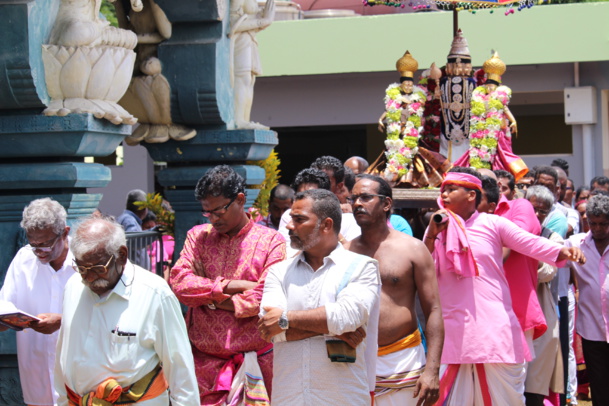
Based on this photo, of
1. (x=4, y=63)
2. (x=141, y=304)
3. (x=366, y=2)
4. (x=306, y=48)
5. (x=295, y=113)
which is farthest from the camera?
(x=295, y=113)

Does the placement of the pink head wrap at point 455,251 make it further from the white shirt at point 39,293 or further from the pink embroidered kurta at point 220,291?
the white shirt at point 39,293

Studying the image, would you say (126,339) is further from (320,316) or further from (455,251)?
(455,251)

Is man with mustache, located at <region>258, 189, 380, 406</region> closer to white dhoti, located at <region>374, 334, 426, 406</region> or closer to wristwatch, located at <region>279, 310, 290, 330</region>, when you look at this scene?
wristwatch, located at <region>279, 310, 290, 330</region>

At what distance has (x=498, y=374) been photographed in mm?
6141

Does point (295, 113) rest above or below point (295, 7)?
below

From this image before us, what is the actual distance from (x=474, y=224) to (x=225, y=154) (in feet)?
9.23

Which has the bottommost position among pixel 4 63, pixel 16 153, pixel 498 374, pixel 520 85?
pixel 498 374

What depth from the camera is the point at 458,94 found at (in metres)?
11.7

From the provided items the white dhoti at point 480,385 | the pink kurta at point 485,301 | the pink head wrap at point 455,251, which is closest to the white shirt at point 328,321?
the pink head wrap at point 455,251

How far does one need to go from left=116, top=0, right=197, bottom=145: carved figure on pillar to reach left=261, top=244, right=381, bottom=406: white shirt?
4.02 metres

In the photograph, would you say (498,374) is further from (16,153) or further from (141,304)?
(16,153)

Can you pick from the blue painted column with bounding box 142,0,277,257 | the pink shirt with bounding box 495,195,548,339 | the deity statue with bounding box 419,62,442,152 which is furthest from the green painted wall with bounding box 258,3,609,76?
the pink shirt with bounding box 495,195,548,339

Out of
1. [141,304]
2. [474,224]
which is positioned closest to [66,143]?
[141,304]

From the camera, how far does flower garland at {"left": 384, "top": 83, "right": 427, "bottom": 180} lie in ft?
37.4
